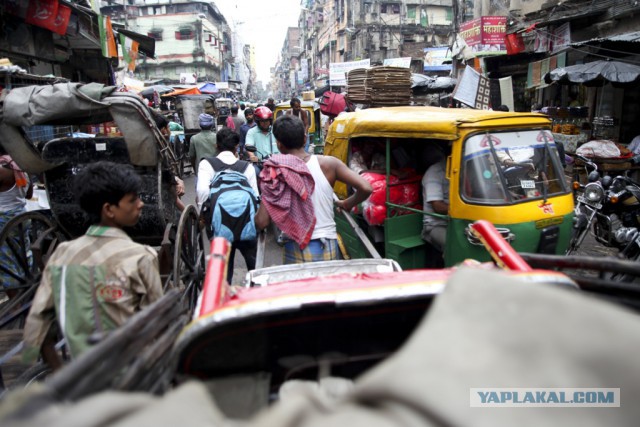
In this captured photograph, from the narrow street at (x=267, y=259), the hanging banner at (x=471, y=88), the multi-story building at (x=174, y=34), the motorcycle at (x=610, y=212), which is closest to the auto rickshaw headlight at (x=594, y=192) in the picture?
the motorcycle at (x=610, y=212)

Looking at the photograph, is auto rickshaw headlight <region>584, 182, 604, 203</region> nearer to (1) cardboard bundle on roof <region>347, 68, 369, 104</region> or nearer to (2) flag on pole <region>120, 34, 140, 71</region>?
(1) cardboard bundle on roof <region>347, 68, 369, 104</region>

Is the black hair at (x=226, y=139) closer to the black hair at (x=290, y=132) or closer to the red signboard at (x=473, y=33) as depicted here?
the black hair at (x=290, y=132)

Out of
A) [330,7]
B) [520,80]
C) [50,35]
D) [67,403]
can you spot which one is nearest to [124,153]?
[67,403]

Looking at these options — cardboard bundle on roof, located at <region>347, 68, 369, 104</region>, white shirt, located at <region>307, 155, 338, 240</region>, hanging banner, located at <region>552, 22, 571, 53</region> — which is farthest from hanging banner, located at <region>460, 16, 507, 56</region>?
white shirt, located at <region>307, 155, 338, 240</region>

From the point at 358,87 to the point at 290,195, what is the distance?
15.6 ft

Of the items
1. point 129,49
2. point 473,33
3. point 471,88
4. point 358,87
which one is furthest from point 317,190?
point 473,33

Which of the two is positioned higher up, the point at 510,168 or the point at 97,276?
the point at 510,168

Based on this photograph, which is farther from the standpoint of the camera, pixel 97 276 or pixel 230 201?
pixel 230 201

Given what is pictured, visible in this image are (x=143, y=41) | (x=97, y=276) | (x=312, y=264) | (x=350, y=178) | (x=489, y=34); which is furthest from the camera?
(x=489, y=34)

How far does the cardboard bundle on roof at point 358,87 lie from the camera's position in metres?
7.32

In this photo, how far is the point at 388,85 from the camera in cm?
725

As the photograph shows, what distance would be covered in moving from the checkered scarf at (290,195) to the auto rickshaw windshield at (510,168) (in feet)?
4.79

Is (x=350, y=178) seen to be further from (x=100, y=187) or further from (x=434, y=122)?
(x=100, y=187)

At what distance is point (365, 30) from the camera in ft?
124
